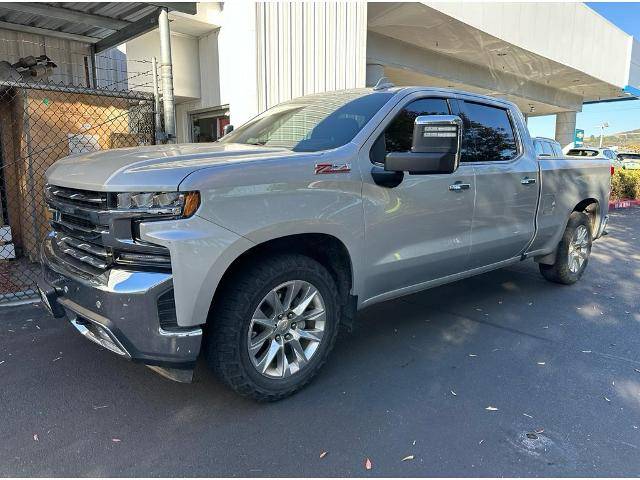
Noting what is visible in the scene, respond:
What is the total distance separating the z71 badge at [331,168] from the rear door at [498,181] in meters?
1.37

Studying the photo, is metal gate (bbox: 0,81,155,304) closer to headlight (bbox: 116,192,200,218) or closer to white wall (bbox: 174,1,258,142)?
white wall (bbox: 174,1,258,142)

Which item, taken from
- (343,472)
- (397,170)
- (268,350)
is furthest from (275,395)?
(397,170)

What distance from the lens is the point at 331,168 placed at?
10.0 ft

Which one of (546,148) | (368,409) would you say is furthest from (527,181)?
(368,409)

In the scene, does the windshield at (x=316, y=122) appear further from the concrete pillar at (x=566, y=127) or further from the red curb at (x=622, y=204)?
the concrete pillar at (x=566, y=127)

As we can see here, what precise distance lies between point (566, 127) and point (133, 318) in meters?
26.9

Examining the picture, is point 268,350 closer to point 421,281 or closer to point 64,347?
point 421,281

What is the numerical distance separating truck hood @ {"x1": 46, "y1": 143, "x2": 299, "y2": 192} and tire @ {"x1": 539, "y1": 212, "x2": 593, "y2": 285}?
385 centimetres

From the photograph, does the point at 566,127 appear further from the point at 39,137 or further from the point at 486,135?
the point at 39,137

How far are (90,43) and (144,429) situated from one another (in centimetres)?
728

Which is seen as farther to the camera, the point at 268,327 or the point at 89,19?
the point at 89,19

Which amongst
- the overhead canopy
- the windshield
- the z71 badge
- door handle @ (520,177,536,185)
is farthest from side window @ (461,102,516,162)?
the overhead canopy

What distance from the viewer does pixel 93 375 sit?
341 centimetres

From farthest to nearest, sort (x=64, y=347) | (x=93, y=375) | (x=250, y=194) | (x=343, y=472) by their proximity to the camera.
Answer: (x=64, y=347), (x=93, y=375), (x=250, y=194), (x=343, y=472)
